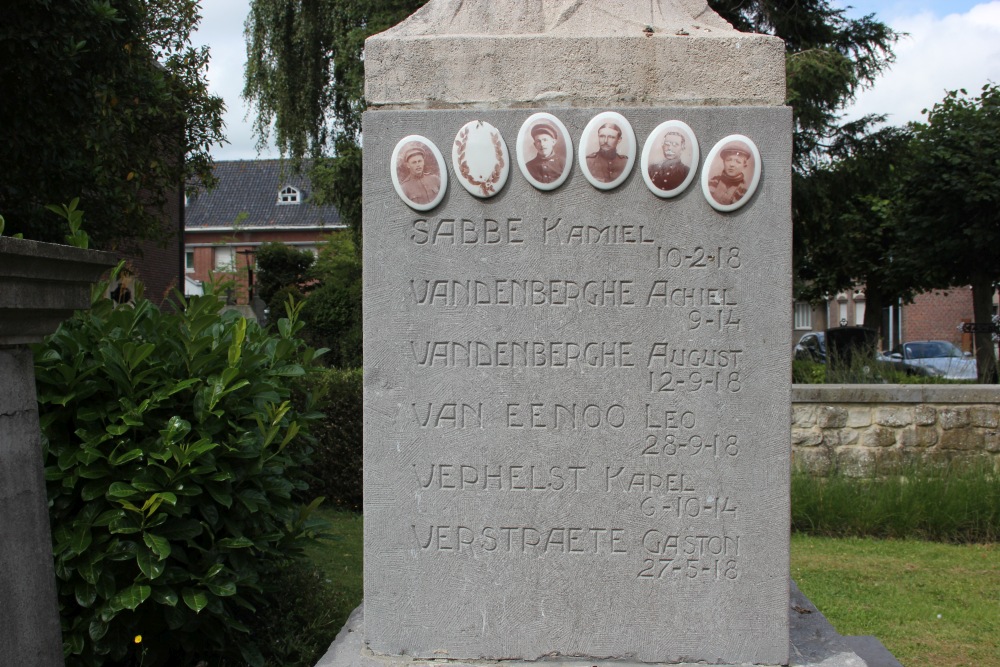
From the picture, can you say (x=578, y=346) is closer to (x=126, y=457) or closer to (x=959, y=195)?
(x=126, y=457)

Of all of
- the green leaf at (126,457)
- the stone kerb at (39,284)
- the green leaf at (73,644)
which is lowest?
the green leaf at (73,644)

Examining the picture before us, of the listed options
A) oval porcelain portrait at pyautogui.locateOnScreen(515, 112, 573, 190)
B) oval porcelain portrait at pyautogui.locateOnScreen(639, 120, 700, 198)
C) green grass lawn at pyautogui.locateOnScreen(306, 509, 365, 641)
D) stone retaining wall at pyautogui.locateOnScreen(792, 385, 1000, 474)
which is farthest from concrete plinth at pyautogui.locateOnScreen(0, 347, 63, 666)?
stone retaining wall at pyautogui.locateOnScreen(792, 385, 1000, 474)

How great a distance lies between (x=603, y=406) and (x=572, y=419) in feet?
0.35

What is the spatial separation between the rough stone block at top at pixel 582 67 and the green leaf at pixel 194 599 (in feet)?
6.10

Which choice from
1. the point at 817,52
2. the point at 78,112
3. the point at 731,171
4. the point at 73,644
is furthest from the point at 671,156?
the point at 817,52

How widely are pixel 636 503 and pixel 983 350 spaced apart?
13709 millimetres

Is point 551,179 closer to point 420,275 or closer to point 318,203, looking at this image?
point 420,275

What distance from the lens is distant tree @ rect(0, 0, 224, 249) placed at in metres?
6.39

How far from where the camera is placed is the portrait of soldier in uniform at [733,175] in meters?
2.95

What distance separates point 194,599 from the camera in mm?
3447

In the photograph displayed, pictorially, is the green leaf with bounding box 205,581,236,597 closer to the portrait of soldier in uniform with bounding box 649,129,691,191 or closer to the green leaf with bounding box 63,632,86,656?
the green leaf with bounding box 63,632,86,656

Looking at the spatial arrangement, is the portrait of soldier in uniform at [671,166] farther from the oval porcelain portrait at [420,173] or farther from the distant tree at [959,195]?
the distant tree at [959,195]

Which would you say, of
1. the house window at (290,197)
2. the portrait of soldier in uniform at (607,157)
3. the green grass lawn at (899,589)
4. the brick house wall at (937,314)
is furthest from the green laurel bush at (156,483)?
the house window at (290,197)

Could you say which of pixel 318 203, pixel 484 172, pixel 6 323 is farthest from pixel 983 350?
pixel 6 323
